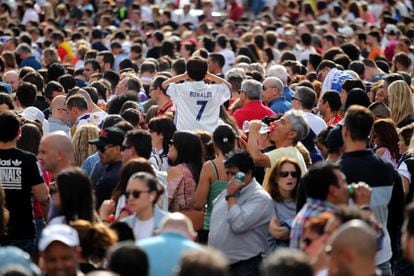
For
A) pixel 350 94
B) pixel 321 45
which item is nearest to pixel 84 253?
pixel 350 94

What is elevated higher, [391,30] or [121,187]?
[121,187]

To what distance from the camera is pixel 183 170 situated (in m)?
11.5

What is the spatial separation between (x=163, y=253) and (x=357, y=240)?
1267mm

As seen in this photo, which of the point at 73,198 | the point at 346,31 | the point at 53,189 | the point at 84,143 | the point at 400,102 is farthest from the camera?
the point at 346,31

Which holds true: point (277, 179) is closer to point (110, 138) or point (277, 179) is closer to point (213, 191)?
point (213, 191)

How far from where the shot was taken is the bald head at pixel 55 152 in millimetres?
10366

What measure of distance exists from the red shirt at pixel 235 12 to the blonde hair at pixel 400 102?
75.0 feet

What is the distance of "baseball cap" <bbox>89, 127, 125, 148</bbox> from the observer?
1108 centimetres

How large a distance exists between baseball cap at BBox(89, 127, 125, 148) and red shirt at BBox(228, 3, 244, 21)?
85.8 feet

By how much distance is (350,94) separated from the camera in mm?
13984

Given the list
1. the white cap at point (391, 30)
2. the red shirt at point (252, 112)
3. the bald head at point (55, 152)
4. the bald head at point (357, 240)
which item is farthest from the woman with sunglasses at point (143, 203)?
the white cap at point (391, 30)

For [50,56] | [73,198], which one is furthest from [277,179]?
[50,56]

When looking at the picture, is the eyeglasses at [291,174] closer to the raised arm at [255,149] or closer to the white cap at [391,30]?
the raised arm at [255,149]

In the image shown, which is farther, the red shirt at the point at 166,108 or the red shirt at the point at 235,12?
the red shirt at the point at 235,12
